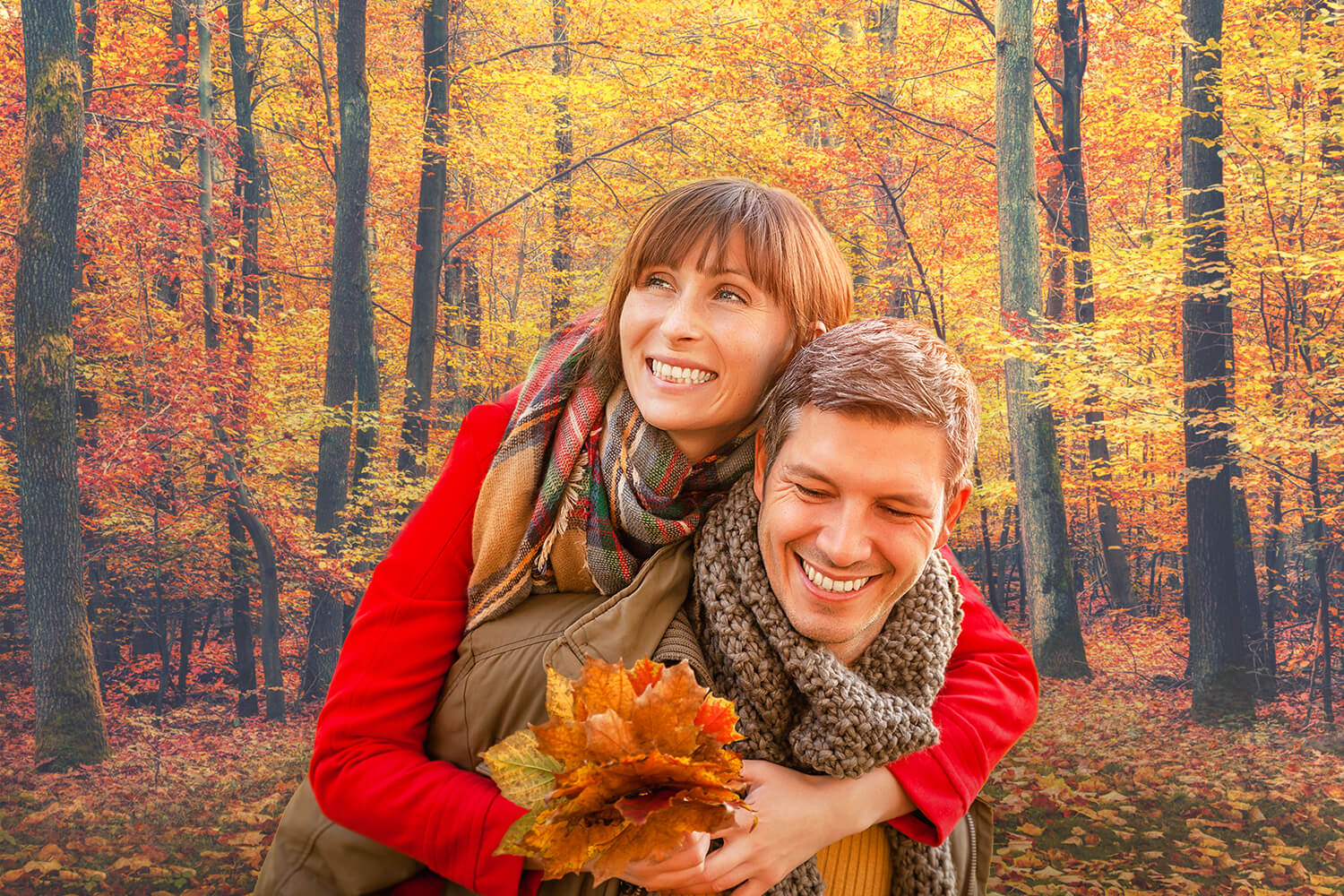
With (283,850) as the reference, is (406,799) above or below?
above

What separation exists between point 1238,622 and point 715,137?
3792 millimetres

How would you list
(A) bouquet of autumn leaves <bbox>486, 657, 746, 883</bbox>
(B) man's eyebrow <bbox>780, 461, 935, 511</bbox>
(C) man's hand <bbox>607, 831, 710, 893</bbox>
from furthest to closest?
(B) man's eyebrow <bbox>780, 461, 935, 511</bbox> < (C) man's hand <bbox>607, 831, 710, 893</bbox> < (A) bouquet of autumn leaves <bbox>486, 657, 746, 883</bbox>

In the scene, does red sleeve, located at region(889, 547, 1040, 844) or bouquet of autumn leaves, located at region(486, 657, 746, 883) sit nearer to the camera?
bouquet of autumn leaves, located at region(486, 657, 746, 883)

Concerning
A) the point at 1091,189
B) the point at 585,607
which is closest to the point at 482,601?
the point at 585,607

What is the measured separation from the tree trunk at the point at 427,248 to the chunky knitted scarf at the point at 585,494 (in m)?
3.63

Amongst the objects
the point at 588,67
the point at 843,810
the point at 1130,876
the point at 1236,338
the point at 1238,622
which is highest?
the point at 588,67

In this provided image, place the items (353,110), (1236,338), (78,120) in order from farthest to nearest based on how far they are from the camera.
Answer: (353,110) → (1236,338) → (78,120)

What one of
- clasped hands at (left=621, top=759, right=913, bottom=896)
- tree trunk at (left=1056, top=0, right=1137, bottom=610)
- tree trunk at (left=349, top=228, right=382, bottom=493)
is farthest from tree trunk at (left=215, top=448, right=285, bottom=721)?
tree trunk at (left=1056, top=0, right=1137, bottom=610)

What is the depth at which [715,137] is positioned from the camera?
522 centimetres

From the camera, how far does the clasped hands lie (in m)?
1.22

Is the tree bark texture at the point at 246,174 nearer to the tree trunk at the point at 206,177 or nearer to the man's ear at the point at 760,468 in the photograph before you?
the tree trunk at the point at 206,177

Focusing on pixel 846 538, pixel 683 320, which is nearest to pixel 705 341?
pixel 683 320

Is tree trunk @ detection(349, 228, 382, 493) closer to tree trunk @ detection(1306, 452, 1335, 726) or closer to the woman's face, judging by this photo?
the woman's face

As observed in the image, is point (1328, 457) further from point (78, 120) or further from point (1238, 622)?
point (78, 120)
